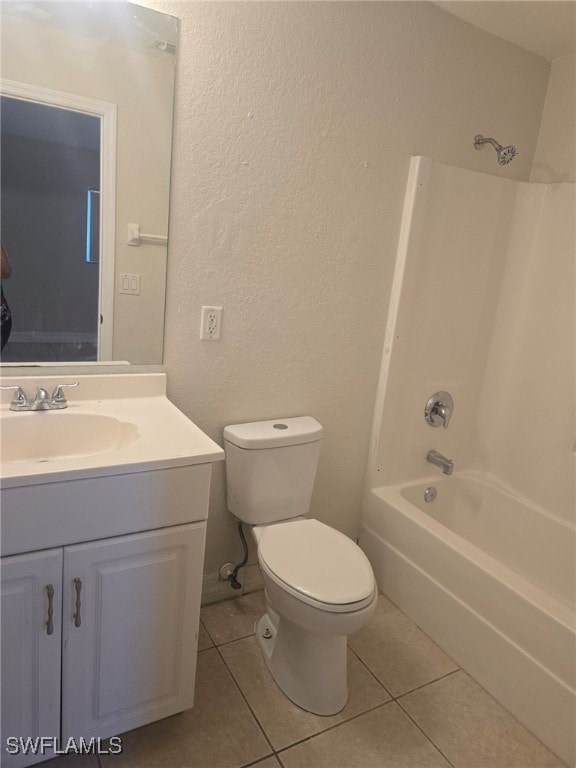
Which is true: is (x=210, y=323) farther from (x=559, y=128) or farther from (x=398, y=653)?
(x=559, y=128)

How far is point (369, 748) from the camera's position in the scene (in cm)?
137

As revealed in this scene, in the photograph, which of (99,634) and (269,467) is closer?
(99,634)

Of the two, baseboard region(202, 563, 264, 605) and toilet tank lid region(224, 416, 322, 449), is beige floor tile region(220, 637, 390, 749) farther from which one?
toilet tank lid region(224, 416, 322, 449)

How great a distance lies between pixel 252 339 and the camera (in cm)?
169

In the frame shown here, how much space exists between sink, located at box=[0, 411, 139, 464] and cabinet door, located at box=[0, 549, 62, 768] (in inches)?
13.4

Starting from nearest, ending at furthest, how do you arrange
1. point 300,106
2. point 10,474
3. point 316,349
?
point 10,474 < point 300,106 < point 316,349

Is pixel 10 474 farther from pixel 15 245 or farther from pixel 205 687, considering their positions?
pixel 205 687

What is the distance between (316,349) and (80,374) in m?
0.82

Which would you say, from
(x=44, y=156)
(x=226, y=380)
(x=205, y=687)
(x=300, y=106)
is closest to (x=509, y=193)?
(x=300, y=106)

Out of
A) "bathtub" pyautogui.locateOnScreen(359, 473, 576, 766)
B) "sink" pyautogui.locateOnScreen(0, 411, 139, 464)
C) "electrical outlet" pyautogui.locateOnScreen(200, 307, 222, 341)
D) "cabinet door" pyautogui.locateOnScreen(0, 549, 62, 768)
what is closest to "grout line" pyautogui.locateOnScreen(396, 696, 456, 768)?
"bathtub" pyautogui.locateOnScreen(359, 473, 576, 766)

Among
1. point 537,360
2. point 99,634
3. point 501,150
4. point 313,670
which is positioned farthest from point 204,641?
point 501,150

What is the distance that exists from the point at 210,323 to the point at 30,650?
3.27ft

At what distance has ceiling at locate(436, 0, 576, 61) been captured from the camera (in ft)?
5.31

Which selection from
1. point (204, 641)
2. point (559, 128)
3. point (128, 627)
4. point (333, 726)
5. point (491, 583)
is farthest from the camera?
point (559, 128)
